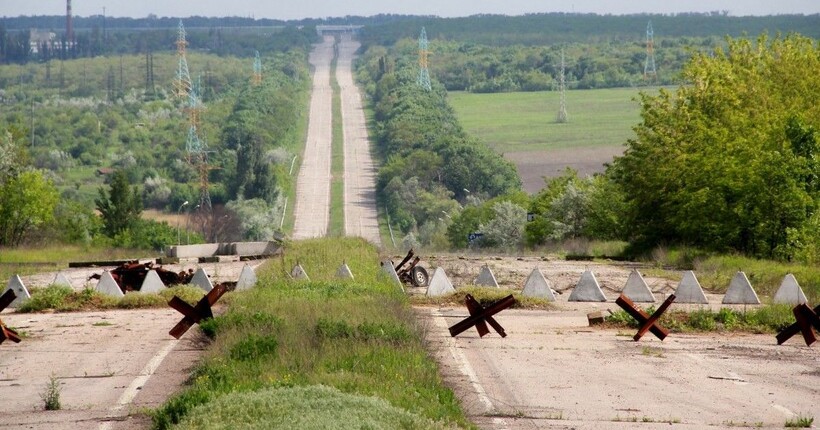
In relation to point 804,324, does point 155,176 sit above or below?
below

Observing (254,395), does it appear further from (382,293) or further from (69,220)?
(69,220)

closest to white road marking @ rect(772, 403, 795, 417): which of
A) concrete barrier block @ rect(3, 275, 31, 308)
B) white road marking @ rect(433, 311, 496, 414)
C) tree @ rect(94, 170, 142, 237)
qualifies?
white road marking @ rect(433, 311, 496, 414)

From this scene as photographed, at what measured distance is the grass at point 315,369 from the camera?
49.6 ft

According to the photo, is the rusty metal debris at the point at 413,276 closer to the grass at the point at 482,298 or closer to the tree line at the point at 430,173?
the grass at the point at 482,298

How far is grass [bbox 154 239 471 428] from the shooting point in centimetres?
1512

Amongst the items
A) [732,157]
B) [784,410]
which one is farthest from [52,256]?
[784,410]

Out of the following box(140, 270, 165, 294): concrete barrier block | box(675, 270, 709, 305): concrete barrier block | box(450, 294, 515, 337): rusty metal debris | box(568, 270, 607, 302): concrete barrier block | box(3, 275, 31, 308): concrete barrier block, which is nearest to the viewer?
box(450, 294, 515, 337): rusty metal debris

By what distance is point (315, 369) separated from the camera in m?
18.2

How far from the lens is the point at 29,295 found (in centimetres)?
3142

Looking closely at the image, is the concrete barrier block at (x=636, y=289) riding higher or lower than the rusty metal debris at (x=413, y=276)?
higher

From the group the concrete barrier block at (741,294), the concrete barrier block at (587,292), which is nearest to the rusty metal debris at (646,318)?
the concrete barrier block at (741,294)

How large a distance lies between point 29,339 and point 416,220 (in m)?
96.6

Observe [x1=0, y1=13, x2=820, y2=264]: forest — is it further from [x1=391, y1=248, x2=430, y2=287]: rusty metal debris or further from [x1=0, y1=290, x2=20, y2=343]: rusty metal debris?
[x1=0, y1=290, x2=20, y2=343]: rusty metal debris

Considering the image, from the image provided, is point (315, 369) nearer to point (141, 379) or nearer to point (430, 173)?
point (141, 379)
